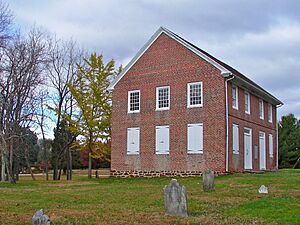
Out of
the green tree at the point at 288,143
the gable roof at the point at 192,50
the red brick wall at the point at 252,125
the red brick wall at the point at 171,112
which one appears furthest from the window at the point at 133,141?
the green tree at the point at 288,143

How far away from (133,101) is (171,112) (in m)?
3.53

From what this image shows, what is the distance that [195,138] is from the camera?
2681 centimetres

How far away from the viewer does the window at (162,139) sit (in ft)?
91.8

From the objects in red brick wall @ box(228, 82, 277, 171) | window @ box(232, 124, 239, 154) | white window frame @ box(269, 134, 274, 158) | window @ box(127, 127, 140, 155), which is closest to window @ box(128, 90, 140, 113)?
window @ box(127, 127, 140, 155)

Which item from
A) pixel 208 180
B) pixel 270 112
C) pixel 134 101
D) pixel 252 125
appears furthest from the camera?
pixel 270 112

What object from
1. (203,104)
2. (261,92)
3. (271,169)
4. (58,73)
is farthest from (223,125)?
(58,73)

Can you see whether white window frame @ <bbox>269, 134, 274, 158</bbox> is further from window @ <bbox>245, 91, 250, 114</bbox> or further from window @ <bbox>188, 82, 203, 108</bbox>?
window @ <bbox>188, 82, 203, 108</bbox>

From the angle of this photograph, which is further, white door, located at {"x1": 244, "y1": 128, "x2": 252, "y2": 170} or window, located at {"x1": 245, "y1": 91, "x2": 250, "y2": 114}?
window, located at {"x1": 245, "y1": 91, "x2": 250, "y2": 114}

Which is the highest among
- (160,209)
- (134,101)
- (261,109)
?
(134,101)

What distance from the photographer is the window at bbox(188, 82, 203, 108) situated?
27.3 metres

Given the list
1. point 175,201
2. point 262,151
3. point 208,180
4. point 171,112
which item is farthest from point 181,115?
point 175,201

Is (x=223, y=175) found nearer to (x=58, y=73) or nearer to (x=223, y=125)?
(x=223, y=125)

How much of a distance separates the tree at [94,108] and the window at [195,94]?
8.38 meters

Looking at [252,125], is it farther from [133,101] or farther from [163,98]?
[133,101]
